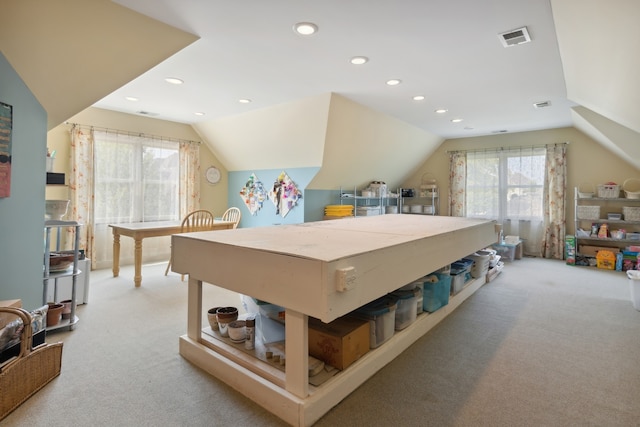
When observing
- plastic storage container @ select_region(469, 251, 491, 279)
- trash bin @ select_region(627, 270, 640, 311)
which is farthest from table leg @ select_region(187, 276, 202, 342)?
trash bin @ select_region(627, 270, 640, 311)

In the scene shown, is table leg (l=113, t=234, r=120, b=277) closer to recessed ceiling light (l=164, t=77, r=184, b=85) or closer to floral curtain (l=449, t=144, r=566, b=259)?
recessed ceiling light (l=164, t=77, r=184, b=85)

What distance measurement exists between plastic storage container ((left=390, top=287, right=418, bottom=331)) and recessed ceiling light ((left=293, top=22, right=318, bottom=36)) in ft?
6.29

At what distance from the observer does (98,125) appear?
170 inches

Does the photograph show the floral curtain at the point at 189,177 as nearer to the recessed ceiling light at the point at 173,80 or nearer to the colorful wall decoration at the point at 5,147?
the recessed ceiling light at the point at 173,80

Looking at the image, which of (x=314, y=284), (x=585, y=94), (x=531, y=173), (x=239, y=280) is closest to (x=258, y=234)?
(x=239, y=280)

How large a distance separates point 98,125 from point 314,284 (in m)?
4.49

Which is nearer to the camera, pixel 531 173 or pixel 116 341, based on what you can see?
pixel 116 341

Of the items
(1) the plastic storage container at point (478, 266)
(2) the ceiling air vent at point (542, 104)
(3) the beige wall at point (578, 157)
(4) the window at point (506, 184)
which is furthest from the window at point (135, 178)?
(3) the beige wall at point (578, 157)

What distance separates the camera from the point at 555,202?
17.5 feet

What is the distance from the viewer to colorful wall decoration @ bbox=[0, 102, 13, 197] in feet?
6.27

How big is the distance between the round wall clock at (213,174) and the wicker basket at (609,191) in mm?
6062

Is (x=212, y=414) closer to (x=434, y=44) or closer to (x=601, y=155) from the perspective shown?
(x=434, y=44)

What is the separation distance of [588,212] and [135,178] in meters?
6.76

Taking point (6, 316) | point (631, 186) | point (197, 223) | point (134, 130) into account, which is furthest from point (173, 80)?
point (631, 186)
